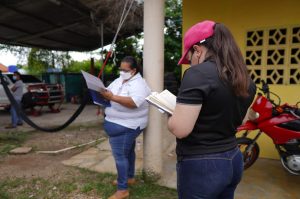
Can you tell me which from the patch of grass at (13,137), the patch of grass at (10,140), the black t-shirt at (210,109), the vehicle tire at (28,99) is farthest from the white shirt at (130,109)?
the vehicle tire at (28,99)

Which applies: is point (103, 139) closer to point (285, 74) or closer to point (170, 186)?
point (170, 186)

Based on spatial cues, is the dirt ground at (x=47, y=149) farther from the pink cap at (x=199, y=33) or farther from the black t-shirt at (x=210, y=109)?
the pink cap at (x=199, y=33)

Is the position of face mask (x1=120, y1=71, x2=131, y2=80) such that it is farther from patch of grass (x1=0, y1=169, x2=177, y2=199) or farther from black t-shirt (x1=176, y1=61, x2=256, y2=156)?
black t-shirt (x1=176, y1=61, x2=256, y2=156)

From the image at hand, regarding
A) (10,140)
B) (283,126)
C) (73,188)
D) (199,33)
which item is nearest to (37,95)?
(10,140)

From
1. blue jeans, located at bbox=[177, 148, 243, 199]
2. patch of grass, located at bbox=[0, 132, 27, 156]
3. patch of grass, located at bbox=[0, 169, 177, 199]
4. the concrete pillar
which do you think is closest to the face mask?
the concrete pillar

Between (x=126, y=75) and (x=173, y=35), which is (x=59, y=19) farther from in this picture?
(x=126, y=75)

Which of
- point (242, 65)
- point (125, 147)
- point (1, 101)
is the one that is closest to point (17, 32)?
point (1, 101)

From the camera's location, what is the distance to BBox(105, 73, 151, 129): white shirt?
3109 mm

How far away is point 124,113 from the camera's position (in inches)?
123

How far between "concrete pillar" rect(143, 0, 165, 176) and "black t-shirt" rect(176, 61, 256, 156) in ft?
6.37

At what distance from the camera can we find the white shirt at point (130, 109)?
3.11 meters

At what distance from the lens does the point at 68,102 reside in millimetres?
14367

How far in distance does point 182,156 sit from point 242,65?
23.9 inches

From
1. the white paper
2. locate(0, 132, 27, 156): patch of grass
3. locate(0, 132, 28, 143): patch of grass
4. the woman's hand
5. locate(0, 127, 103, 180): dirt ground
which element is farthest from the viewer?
locate(0, 132, 28, 143): patch of grass
